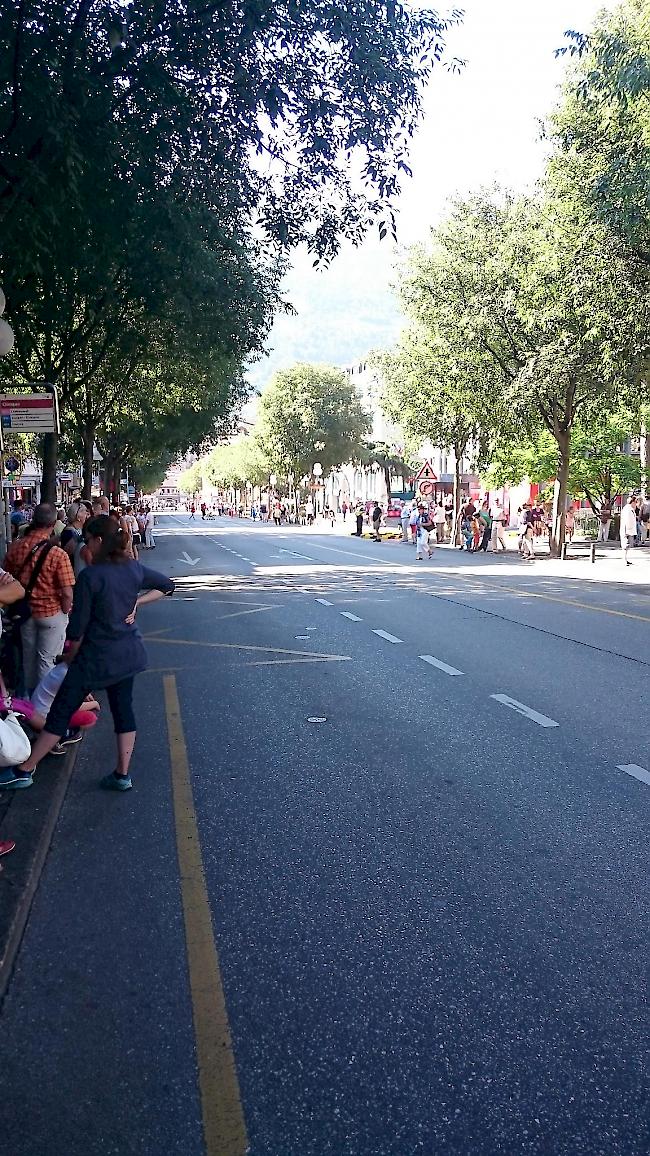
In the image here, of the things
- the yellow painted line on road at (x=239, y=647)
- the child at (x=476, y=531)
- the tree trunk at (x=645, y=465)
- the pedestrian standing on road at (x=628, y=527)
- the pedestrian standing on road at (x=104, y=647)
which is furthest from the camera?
the tree trunk at (x=645, y=465)

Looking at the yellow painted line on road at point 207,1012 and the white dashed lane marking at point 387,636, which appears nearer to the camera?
the yellow painted line on road at point 207,1012

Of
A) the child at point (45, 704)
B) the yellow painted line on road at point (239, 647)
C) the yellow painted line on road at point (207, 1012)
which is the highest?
the child at point (45, 704)

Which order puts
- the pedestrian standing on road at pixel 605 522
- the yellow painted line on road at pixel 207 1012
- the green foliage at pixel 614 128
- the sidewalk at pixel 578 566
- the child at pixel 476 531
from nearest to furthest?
the yellow painted line on road at pixel 207 1012 → the green foliage at pixel 614 128 → the sidewalk at pixel 578 566 → the child at pixel 476 531 → the pedestrian standing on road at pixel 605 522

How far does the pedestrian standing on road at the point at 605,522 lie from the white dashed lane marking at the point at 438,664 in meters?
31.5

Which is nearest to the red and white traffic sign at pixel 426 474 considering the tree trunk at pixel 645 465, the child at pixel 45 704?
the tree trunk at pixel 645 465

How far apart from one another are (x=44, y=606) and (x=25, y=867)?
137 inches

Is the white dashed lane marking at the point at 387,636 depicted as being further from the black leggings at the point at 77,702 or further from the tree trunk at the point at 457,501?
the tree trunk at the point at 457,501

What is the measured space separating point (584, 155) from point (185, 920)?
1736 centimetres

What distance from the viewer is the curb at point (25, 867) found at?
3982mm

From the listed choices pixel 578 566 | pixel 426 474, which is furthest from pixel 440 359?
pixel 578 566

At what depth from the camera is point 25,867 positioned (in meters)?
4.88

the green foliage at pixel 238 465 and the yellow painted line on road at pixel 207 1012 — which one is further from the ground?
the green foliage at pixel 238 465

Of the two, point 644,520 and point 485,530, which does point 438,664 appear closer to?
point 485,530

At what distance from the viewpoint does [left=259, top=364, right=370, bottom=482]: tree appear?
80.6 meters
